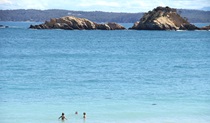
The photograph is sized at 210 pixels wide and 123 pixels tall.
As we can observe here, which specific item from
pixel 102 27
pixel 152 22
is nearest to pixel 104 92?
pixel 152 22

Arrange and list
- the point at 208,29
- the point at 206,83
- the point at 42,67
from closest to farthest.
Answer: the point at 206,83, the point at 42,67, the point at 208,29

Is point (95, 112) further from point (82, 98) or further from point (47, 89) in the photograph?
point (47, 89)

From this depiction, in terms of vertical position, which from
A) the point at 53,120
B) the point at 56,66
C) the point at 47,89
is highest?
the point at 56,66

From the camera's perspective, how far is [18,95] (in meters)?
40.6

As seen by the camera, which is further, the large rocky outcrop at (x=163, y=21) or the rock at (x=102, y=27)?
the rock at (x=102, y=27)

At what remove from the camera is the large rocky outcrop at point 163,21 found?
177575 millimetres

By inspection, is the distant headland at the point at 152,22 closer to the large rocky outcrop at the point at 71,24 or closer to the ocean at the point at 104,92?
the large rocky outcrop at the point at 71,24

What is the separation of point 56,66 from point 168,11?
403ft

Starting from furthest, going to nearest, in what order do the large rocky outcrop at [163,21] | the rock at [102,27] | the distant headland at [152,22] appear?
the rock at [102,27] < the distant headland at [152,22] < the large rocky outcrop at [163,21]

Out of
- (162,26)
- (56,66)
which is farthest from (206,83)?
(162,26)

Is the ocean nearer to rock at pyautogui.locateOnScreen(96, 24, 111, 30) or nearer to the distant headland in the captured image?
the distant headland

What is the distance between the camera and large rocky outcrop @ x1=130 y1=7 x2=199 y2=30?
6991 inches

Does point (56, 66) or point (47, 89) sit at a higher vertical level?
point (56, 66)

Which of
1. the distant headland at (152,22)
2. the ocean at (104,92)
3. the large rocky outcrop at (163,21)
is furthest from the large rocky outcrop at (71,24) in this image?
the ocean at (104,92)
